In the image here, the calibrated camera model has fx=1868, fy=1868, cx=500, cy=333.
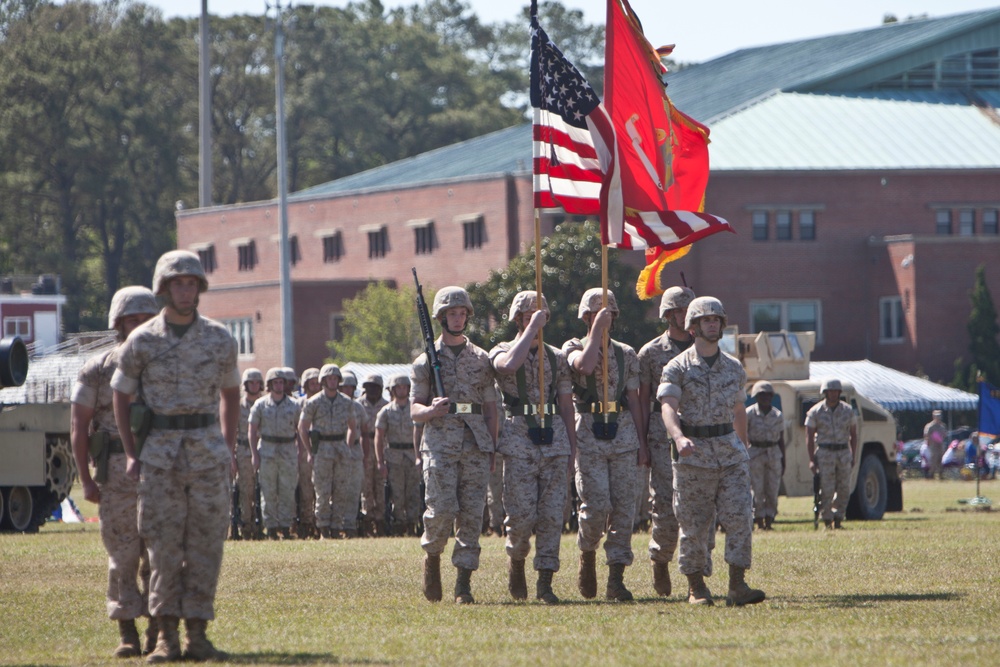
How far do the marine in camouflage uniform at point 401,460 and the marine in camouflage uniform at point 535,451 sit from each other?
11092mm

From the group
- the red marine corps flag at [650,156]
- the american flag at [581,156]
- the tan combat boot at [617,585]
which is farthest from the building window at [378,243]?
the tan combat boot at [617,585]

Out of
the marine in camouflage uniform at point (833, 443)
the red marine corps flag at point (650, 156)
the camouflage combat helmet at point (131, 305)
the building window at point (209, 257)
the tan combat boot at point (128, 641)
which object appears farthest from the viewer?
the building window at point (209, 257)

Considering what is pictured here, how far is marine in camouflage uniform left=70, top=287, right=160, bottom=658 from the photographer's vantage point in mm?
10547

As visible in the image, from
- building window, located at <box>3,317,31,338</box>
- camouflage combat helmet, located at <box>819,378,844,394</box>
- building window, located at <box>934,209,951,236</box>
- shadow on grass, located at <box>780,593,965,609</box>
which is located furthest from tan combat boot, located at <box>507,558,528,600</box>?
building window, located at <box>3,317,31,338</box>

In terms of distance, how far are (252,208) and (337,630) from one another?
65.3 metres

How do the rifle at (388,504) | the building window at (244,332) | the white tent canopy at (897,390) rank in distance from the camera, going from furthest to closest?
the building window at (244,332) → the white tent canopy at (897,390) → the rifle at (388,504)

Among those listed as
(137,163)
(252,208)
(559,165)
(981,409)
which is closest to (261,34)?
(137,163)

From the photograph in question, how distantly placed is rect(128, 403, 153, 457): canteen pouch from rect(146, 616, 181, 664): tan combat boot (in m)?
0.92

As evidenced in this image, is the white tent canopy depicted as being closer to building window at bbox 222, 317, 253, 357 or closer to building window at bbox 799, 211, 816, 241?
building window at bbox 799, 211, 816, 241

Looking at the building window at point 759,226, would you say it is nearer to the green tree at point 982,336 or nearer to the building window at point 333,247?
the green tree at point 982,336

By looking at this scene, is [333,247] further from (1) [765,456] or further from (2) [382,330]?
(1) [765,456]

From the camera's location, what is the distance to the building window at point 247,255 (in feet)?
251

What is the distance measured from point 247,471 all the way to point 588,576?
1220 cm

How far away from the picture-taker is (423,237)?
69.3m
